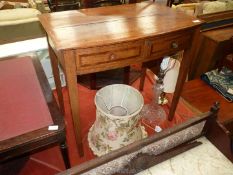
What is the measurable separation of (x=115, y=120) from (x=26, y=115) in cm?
47

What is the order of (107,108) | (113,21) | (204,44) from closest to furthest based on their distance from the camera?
(113,21) → (107,108) → (204,44)

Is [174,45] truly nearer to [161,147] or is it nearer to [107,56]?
[107,56]

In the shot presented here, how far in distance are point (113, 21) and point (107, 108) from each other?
1.92ft

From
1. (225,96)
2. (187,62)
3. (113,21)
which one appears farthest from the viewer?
(225,96)

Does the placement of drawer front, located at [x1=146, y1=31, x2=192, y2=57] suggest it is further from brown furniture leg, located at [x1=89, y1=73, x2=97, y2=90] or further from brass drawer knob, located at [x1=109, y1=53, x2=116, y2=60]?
brown furniture leg, located at [x1=89, y1=73, x2=97, y2=90]

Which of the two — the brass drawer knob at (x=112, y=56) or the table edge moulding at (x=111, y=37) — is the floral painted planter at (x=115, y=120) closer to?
the table edge moulding at (x=111, y=37)

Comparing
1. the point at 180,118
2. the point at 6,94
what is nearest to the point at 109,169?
the point at 6,94

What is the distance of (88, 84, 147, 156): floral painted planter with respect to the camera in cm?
122

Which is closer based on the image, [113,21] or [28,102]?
[28,102]

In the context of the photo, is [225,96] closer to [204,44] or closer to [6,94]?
[204,44]

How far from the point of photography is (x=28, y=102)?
97cm

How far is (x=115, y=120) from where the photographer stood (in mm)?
1191

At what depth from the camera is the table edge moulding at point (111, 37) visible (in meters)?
0.92

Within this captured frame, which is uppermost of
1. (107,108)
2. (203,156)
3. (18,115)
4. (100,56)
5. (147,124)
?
(100,56)
